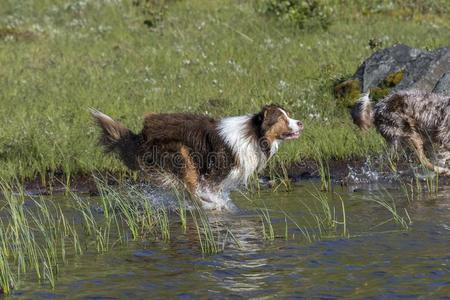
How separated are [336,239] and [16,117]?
7.17 meters

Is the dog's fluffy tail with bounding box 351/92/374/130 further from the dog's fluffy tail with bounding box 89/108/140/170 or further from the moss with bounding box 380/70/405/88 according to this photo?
the dog's fluffy tail with bounding box 89/108/140/170

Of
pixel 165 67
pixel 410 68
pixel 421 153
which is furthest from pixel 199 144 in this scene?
pixel 165 67

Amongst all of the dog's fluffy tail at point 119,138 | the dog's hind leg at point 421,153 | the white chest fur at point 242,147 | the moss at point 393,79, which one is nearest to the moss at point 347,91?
the moss at point 393,79

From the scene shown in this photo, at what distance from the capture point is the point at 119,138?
1109cm

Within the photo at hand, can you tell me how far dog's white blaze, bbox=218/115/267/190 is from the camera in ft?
36.1

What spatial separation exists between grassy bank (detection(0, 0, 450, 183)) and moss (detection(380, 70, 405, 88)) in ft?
2.67

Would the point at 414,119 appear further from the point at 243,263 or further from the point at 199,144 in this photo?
the point at 243,263

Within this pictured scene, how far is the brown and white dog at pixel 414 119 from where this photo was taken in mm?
12133

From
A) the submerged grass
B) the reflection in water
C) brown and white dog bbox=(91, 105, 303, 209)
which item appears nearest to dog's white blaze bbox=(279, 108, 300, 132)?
brown and white dog bbox=(91, 105, 303, 209)

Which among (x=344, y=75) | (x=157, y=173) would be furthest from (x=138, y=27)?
(x=157, y=173)

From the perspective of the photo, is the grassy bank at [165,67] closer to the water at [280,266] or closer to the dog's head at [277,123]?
Result: the dog's head at [277,123]

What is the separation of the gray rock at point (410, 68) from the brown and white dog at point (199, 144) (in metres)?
4.11

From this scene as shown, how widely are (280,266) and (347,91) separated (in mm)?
7832

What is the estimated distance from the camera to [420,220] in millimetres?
9852
